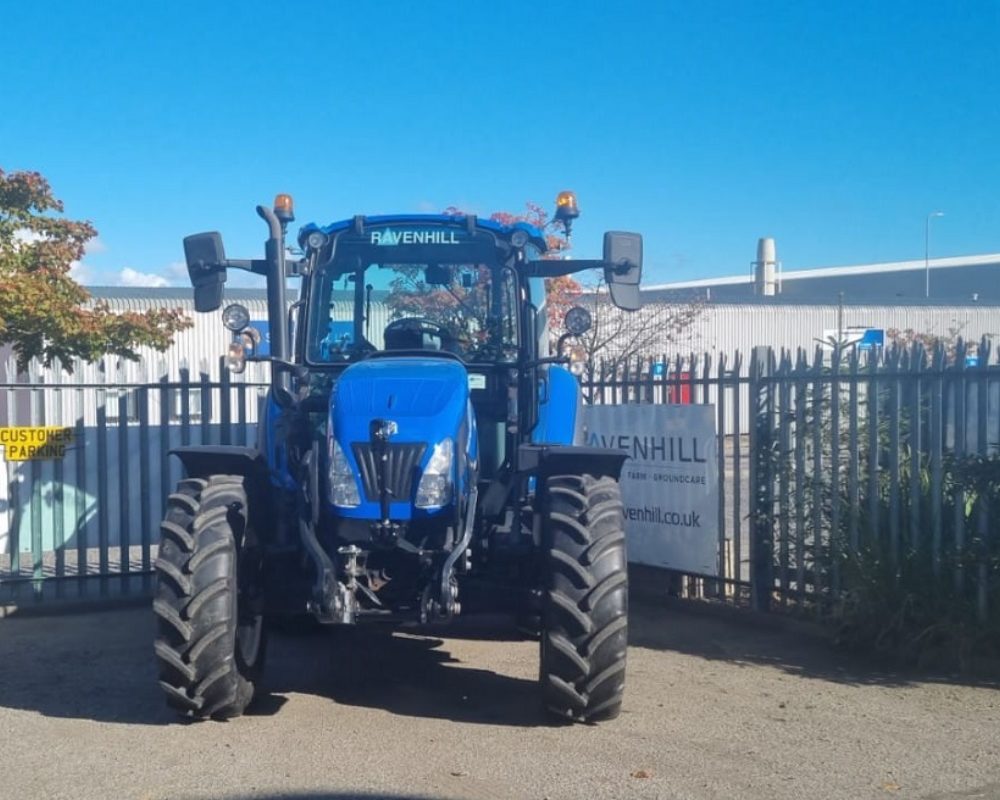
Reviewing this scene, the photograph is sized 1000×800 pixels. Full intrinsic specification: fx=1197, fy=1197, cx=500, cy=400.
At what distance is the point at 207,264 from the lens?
7066 millimetres

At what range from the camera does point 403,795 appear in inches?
204

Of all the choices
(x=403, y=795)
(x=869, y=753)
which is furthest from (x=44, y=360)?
(x=869, y=753)

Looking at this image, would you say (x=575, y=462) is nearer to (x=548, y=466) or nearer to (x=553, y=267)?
(x=548, y=466)

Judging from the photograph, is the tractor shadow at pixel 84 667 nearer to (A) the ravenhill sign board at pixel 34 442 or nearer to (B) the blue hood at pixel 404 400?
(A) the ravenhill sign board at pixel 34 442

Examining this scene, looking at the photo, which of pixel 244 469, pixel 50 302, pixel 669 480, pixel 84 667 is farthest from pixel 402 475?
pixel 50 302

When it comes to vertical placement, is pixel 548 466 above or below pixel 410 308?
below

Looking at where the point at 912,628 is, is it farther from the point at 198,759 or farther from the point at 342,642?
the point at 198,759

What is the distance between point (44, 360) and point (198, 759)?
709 cm

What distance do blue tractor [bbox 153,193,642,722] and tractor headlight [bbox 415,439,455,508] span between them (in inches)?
0.4

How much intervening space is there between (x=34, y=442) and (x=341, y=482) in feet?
15.3

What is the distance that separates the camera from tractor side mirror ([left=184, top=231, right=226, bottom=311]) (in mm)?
7055

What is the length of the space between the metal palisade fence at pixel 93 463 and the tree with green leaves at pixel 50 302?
1172 millimetres

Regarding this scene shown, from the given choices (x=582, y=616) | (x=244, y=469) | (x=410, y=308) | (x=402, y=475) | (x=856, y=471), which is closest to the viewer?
(x=582, y=616)

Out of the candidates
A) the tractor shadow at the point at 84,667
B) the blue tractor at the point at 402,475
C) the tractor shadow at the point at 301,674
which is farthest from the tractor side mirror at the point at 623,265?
the tractor shadow at the point at 84,667
